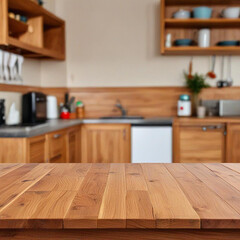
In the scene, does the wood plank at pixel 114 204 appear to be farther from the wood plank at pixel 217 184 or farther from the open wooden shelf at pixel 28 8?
the open wooden shelf at pixel 28 8

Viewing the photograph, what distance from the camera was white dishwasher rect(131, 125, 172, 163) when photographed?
3625 millimetres

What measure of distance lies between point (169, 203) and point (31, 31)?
2863 millimetres

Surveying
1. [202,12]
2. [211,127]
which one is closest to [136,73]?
[202,12]

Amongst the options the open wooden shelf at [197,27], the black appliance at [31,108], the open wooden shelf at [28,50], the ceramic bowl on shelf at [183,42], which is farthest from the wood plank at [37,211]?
the ceramic bowl on shelf at [183,42]

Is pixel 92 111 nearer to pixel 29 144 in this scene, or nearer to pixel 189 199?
pixel 29 144

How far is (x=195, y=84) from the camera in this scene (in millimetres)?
4125

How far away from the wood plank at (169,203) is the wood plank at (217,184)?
0.34 ft

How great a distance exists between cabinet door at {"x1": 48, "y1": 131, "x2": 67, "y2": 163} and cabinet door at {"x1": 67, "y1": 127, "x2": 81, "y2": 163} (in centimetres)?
10

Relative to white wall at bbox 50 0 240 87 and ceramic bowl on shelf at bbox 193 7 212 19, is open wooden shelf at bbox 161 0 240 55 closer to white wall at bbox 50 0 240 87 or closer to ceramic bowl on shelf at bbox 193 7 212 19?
ceramic bowl on shelf at bbox 193 7 212 19

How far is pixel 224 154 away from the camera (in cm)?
367

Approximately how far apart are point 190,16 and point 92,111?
1617 mm

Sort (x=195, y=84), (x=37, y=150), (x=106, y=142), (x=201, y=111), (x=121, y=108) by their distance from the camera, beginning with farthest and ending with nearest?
1. (x=121, y=108)
2. (x=195, y=84)
3. (x=201, y=111)
4. (x=106, y=142)
5. (x=37, y=150)

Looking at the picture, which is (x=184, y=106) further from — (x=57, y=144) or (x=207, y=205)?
(x=207, y=205)

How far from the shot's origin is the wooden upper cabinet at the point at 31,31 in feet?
8.86
